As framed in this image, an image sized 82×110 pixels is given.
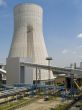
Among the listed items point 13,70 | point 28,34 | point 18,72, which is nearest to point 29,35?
point 28,34

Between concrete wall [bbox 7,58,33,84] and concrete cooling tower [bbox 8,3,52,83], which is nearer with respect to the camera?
concrete wall [bbox 7,58,33,84]

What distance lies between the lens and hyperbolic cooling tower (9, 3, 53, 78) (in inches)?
1631

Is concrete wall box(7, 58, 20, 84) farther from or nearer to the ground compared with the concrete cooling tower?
nearer to the ground

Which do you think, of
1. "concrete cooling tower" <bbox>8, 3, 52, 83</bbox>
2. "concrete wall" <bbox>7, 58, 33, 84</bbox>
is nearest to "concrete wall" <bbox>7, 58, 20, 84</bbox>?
"concrete wall" <bbox>7, 58, 33, 84</bbox>

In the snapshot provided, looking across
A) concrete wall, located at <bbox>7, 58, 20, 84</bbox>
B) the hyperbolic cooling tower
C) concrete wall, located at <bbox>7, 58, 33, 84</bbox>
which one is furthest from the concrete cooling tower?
concrete wall, located at <bbox>7, 58, 20, 84</bbox>

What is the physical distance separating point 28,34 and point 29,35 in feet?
1.12

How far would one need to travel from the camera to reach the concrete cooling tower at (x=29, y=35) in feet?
136

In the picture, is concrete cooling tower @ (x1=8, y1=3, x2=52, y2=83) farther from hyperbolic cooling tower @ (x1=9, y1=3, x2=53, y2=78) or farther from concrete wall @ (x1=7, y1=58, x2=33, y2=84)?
concrete wall @ (x1=7, y1=58, x2=33, y2=84)

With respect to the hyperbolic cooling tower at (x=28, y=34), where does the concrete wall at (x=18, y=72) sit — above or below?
below

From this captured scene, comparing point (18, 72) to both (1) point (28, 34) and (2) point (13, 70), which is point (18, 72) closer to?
(2) point (13, 70)

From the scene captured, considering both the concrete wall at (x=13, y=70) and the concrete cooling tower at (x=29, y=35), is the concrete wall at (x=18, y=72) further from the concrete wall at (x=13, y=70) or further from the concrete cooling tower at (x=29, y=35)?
the concrete cooling tower at (x=29, y=35)

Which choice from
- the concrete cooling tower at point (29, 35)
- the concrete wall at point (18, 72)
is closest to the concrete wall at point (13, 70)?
the concrete wall at point (18, 72)

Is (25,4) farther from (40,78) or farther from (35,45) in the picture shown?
(40,78)

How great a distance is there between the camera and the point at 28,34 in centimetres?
4328
